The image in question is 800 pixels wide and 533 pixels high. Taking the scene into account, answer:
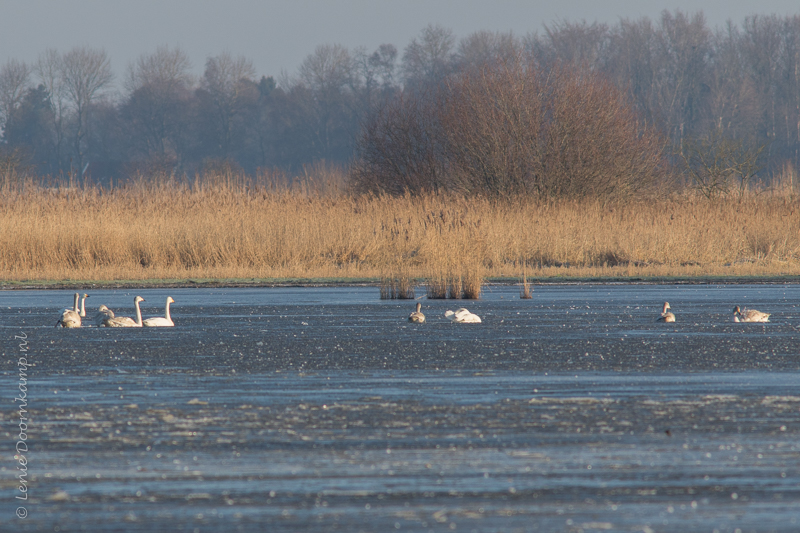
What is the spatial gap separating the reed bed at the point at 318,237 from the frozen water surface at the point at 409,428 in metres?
11.6

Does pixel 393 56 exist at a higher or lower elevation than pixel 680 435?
higher

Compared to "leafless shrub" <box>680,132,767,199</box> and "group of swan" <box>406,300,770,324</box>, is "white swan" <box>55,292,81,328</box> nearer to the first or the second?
"group of swan" <box>406,300,770,324</box>

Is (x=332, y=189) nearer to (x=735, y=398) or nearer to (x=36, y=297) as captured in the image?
(x=36, y=297)

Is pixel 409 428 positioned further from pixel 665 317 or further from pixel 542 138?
pixel 542 138

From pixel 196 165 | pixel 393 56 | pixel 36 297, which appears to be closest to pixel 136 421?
pixel 36 297

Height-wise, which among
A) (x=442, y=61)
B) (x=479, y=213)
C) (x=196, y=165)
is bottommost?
(x=479, y=213)

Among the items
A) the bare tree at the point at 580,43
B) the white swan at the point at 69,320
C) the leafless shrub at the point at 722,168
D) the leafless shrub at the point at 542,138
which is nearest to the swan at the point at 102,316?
the white swan at the point at 69,320

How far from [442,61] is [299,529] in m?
83.9

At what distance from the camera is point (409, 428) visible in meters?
7.50

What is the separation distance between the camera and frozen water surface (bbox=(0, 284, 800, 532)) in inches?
214

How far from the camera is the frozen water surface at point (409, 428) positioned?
544 centimetres

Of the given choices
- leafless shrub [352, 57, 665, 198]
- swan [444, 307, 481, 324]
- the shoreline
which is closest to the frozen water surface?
swan [444, 307, 481, 324]

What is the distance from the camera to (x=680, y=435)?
7219mm

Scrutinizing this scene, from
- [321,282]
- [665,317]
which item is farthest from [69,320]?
[321,282]
